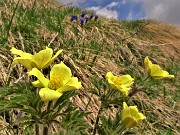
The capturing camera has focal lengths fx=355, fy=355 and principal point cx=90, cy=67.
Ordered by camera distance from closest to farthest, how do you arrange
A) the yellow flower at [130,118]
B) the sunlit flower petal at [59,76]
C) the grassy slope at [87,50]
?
the sunlit flower petal at [59,76]
the yellow flower at [130,118]
the grassy slope at [87,50]

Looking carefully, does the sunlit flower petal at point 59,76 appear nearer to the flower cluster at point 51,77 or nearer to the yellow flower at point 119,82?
the flower cluster at point 51,77

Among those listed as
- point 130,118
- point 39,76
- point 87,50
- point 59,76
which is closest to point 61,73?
point 59,76

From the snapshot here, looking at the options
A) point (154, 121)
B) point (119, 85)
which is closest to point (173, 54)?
point (154, 121)

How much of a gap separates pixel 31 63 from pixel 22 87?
112mm

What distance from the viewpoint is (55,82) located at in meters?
1.21

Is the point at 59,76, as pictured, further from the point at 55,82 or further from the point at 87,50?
the point at 87,50

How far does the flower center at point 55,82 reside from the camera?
1201mm

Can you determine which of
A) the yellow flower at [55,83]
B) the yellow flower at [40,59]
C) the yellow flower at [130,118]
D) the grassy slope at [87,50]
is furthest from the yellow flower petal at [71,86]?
the grassy slope at [87,50]

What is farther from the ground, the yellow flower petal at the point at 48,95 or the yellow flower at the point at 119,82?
the yellow flower petal at the point at 48,95

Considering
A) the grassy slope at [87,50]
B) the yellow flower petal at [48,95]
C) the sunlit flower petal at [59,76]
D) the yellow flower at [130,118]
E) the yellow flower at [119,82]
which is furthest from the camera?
the grassy slope at [87,50]

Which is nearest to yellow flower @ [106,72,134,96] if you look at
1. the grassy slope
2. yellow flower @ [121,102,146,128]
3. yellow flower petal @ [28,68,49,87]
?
yellow flower @ [121,102,146,128]

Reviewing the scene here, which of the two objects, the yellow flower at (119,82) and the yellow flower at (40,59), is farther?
the yellow flower at (119,82)

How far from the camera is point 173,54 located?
26.7 ft

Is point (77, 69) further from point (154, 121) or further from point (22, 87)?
point (22, 87)
